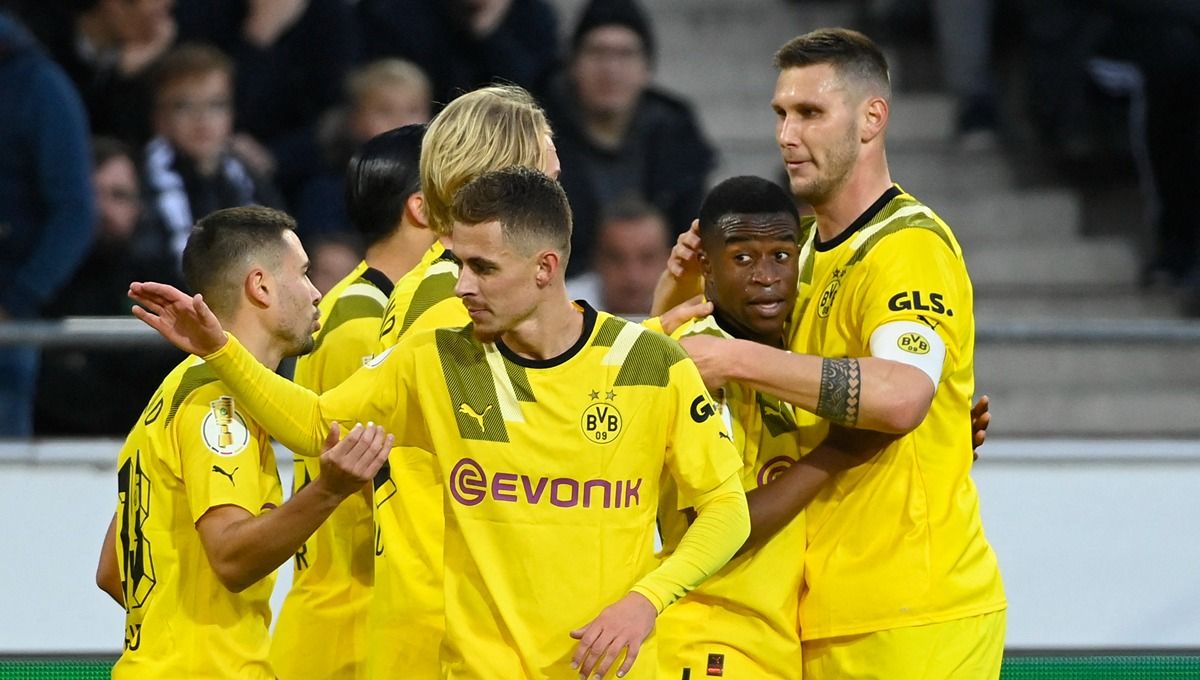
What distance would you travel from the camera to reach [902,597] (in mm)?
3887

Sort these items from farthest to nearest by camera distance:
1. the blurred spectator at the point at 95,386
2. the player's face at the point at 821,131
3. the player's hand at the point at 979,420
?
the blurred spectator at the point at 95,386 → the player's hand at the point at 979,420 → the player's face at the point at 821,131

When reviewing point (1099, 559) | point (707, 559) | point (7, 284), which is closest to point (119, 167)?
point (7, 284)

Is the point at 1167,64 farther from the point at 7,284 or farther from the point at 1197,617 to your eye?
the point at 7,284

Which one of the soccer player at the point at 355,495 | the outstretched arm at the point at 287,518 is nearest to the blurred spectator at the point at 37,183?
the soccer player at the point at 355,495

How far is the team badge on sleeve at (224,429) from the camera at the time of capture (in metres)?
3.67

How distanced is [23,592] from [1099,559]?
3.53m

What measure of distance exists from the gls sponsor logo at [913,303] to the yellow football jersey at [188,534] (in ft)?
4.47

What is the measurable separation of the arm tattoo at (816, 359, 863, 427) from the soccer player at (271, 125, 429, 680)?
1.14 metres

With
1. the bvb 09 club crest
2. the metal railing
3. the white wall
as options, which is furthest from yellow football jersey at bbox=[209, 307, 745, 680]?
the metal railing

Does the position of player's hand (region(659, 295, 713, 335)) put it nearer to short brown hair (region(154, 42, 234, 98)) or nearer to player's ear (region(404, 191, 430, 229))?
player's ear (region(404, 191, 430, 229))

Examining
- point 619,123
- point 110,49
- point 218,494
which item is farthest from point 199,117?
point 218,494

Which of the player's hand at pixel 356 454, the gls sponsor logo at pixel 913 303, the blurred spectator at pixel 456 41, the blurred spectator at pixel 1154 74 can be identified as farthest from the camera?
the blurred spectator at pixel 1154 74

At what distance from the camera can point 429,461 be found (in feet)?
12.8

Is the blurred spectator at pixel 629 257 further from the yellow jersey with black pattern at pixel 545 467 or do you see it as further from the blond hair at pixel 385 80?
the yellow jersey with black pattern at pixel 545 467
